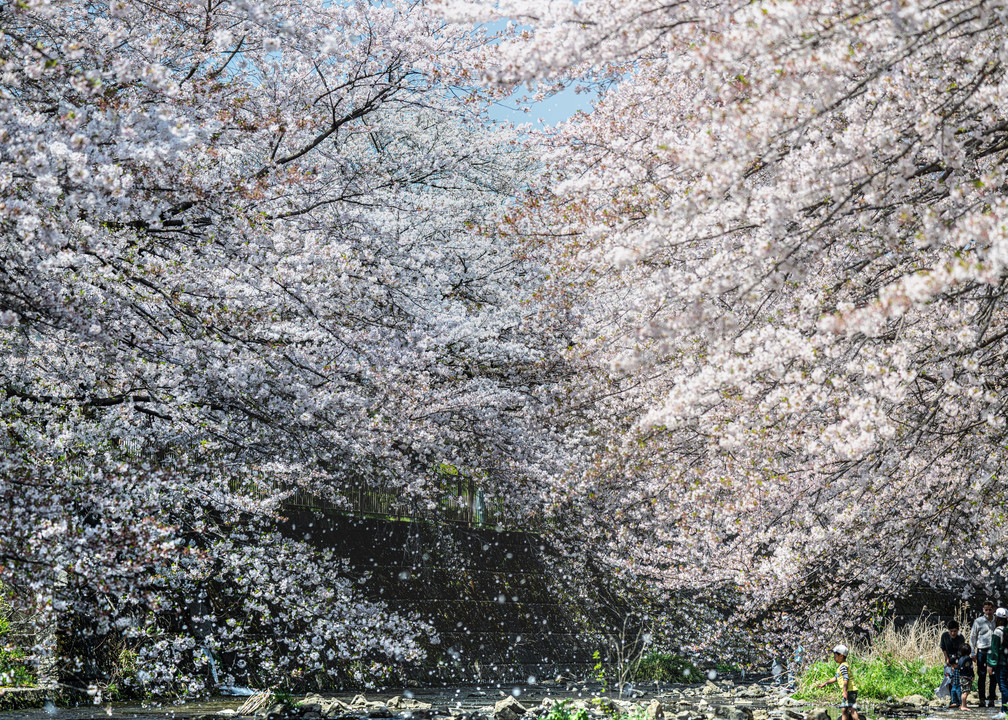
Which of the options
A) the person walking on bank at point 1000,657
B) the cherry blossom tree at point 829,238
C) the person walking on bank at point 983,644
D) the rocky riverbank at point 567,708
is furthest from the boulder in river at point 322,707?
the person walking on bank at point 983,644

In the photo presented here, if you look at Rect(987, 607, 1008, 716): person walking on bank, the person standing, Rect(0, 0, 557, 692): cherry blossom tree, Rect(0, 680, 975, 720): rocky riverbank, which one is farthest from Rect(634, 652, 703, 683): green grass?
Rect(987, 607, 1008, 716): person walking on bank

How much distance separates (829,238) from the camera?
7.54 m

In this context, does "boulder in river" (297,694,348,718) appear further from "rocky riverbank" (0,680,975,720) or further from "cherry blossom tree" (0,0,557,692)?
"cherry blossom tree" (0,0,557,692)

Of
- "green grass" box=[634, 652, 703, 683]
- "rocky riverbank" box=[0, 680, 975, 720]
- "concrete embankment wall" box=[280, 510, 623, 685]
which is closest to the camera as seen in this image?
"rocky riverbank" box=[0, 680, 975, 720]

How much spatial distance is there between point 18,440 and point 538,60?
5644mm

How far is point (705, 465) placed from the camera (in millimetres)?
13055

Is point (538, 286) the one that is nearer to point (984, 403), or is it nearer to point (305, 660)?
point (305, 660)

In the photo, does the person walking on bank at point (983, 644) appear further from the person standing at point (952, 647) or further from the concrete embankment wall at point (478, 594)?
the concrete embankment wall at point (478, 594)

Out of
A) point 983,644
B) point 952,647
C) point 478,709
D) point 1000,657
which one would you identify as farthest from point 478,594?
point 1000,657

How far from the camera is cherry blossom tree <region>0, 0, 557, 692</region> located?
326 inches

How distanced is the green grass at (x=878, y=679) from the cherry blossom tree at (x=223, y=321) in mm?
5594

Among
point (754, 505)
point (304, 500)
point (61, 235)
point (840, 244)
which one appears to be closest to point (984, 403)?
point (840, 244)

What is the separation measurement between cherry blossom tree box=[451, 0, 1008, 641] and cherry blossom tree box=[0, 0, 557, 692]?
11.9ft

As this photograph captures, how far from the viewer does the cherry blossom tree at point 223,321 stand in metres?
8.27
